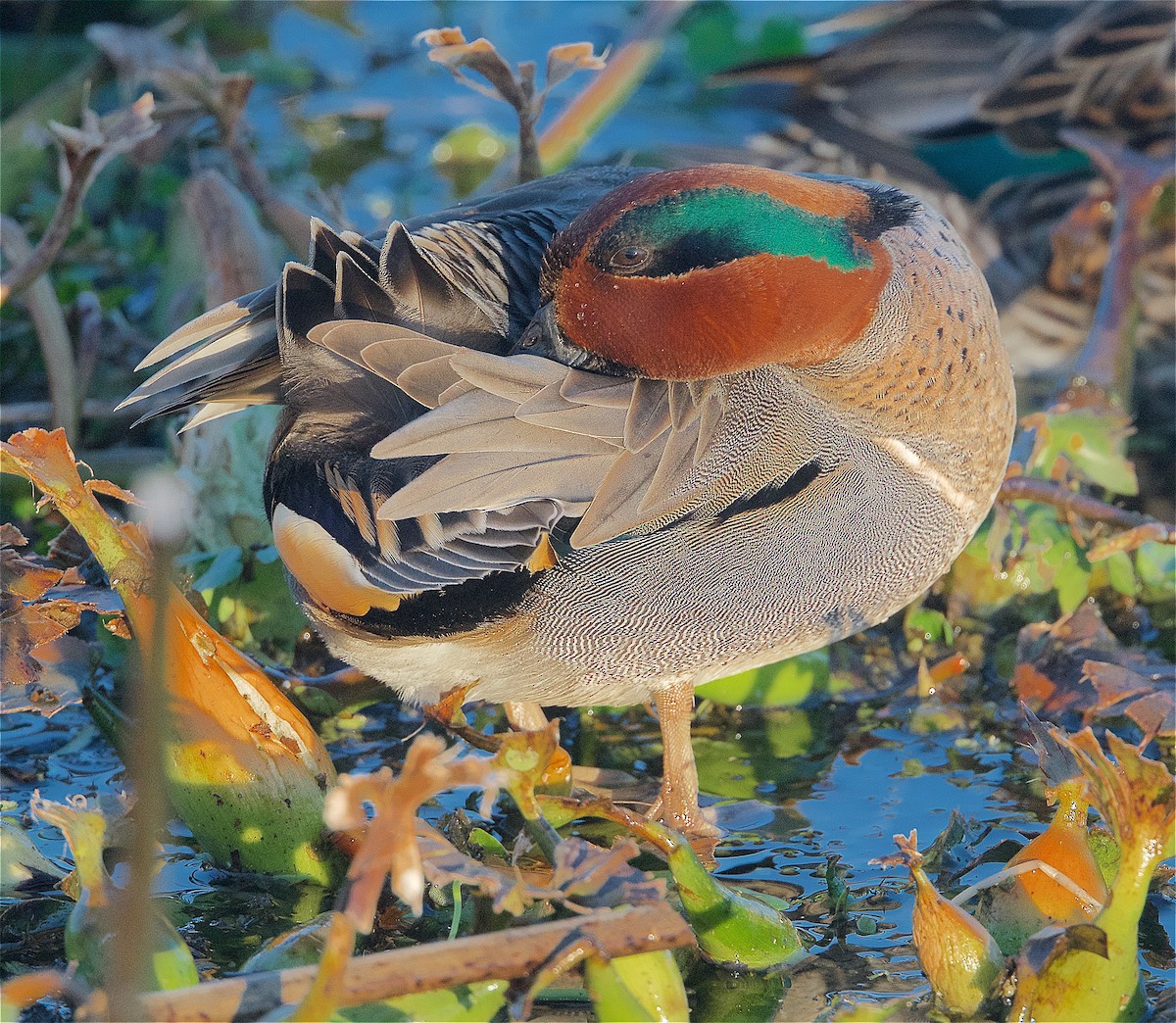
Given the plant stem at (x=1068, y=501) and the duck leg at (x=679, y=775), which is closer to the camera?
the duck leg at (x=679, y=775)

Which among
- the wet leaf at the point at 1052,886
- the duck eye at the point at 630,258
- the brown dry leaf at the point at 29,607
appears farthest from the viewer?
the brown dry leaf at the point at 29,607

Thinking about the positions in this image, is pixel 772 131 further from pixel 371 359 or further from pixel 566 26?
pixel 371 359

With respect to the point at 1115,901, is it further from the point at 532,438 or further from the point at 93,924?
the point at 93,924

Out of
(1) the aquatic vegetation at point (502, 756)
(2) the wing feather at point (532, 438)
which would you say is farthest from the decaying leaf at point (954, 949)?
(2) the wing feather at point (532, 438)

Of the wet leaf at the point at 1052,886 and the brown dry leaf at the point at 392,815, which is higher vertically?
the brown dry leaf at the point at 392,815

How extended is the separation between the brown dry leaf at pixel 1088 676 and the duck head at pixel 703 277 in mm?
1020

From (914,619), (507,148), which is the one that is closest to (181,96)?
(507,148)

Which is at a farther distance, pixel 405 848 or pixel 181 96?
pixel 181 96

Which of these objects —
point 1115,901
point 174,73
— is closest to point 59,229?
point 174,73

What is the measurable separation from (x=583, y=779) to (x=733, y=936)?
29.5 inches

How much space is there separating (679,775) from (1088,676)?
36.7 inches

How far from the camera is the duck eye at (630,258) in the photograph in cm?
241

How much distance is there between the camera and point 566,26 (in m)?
6.45

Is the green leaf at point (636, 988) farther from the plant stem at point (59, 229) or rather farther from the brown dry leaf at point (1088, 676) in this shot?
the plant stem at point (59, 229)
